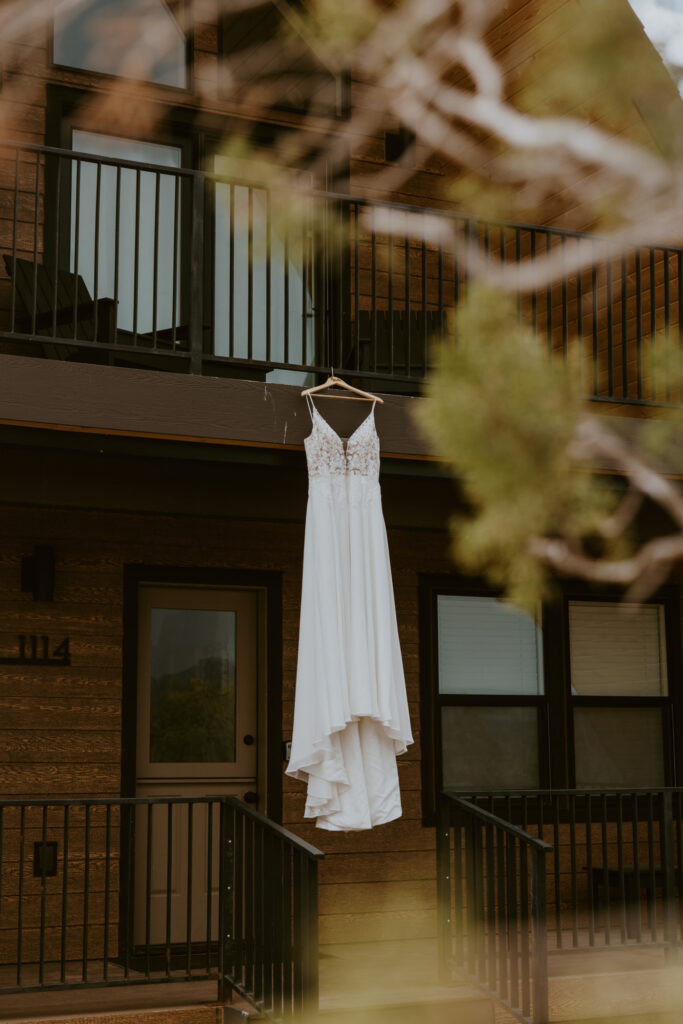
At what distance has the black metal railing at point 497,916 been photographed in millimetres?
5383

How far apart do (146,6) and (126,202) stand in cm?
146

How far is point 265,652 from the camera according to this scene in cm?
733

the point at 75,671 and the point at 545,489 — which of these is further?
the point at 75,671

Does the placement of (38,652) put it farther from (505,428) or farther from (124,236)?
(505,428)

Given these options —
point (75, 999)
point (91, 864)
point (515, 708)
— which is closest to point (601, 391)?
point (515, 708)

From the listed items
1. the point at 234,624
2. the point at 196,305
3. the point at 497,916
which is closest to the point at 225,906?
the point at 497,916

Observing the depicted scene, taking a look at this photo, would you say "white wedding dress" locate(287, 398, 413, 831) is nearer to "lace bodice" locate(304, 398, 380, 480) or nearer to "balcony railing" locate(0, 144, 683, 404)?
"lace bodice" locate(304, 398, 380, 480)

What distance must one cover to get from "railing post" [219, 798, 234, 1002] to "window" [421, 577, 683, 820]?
7.09 feet

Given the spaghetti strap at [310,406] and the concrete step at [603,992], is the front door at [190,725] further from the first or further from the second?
the concrete step at [603,992]

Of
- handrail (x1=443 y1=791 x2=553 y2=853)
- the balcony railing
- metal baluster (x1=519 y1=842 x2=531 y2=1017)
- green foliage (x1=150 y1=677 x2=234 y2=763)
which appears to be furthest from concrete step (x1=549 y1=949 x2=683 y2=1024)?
the balcony railing

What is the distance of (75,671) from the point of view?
6.79m

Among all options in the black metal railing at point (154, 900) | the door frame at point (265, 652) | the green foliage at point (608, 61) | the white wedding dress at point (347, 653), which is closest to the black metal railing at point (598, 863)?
the door frame at point (265, 652)

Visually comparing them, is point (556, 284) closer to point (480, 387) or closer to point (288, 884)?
point (288, 884)

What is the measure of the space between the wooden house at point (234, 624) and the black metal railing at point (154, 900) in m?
0.02
